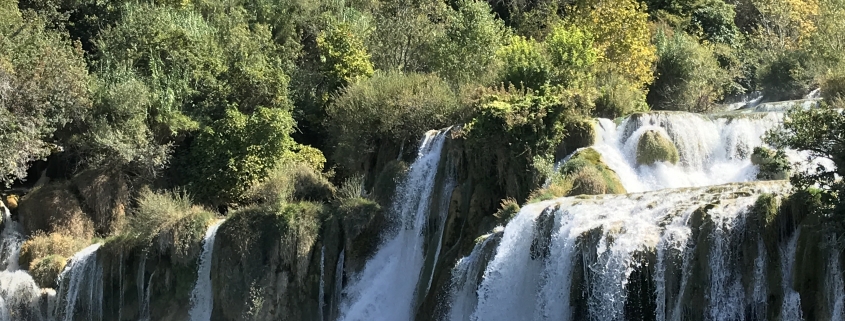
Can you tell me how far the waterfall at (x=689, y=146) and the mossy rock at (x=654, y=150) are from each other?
115 mm

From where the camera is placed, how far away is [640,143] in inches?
836

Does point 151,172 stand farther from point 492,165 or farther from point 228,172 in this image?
point 492,165

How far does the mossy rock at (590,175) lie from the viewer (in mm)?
19312

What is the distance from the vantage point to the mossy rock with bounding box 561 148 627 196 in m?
19.3

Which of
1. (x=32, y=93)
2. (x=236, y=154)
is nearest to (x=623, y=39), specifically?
(x=236, y=154)

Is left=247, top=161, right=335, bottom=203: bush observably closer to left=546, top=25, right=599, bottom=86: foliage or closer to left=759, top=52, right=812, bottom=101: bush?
left=546, top=25, right=599, bottom=86: foliage

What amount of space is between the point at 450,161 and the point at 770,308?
423 inches

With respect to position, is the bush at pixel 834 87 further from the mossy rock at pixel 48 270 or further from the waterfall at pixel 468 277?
the mossy rock at pixel 48 270

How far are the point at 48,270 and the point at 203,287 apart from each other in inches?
191

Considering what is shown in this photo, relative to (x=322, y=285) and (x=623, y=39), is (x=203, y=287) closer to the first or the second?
(x=322, y=285)

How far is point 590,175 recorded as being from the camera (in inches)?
768

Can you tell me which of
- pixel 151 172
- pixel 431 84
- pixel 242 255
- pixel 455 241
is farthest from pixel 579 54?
pixel 151 172

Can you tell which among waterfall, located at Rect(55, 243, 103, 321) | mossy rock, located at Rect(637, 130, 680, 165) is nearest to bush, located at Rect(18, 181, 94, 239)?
waterfall, located at Rect(55, 243, 103, 321)

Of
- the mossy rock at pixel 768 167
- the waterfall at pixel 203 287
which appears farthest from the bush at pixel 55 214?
the mossy rock at pixel 768 167
